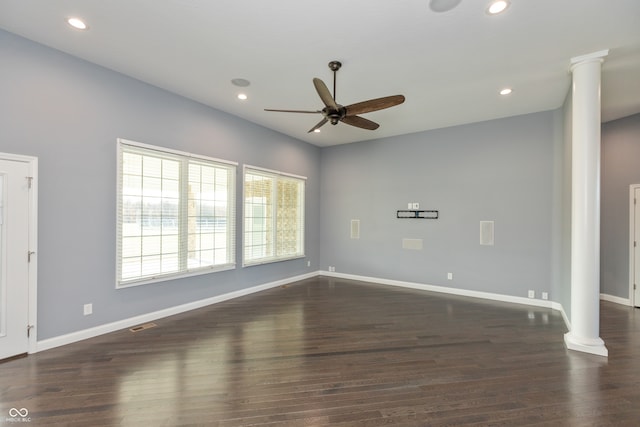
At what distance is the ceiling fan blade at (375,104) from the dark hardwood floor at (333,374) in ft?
8.82

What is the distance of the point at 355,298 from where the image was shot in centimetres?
521

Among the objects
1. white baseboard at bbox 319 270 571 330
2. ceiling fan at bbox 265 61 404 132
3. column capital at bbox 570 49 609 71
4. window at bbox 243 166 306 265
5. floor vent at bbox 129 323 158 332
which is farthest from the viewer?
window at bbox 243 166 306 265

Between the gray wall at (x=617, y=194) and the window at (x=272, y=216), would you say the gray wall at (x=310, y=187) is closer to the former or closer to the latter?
the window at (x=272, y=216)

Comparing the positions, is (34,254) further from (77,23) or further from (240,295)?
(240,295)

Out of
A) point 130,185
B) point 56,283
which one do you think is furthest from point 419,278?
point 56,283

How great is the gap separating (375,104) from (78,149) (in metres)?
3.48

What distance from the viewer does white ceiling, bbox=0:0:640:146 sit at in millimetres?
2490

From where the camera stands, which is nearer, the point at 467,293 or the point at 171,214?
the point at 171,214

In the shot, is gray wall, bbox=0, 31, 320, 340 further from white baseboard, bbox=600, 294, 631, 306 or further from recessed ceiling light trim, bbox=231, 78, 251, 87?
white baseboard, bbox=600, 294, 631, 306

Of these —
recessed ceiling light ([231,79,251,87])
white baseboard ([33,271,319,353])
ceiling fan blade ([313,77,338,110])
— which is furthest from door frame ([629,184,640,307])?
recessed ceiling light ([231,79,251,87])

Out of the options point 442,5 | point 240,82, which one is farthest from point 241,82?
point 442,5

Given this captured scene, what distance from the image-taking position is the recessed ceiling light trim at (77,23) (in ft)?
8.72

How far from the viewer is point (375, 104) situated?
3092 millimetres

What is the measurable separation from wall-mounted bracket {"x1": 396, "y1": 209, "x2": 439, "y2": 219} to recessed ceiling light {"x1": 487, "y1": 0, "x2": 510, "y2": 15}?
151 inches
